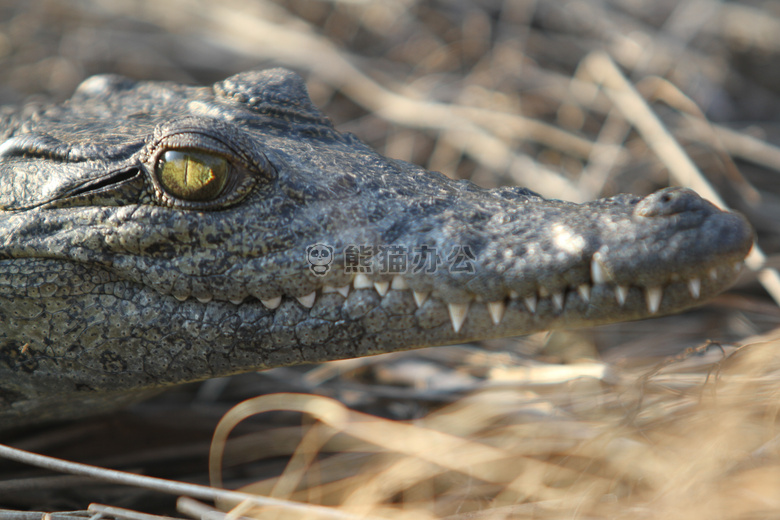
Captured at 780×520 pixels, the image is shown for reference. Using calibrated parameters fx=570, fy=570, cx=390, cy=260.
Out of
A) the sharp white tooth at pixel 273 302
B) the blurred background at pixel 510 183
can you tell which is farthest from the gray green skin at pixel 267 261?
the blurred background at pixel 510 183

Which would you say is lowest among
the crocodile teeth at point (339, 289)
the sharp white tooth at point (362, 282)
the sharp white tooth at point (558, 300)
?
the crocodile teeth at point (339, 289)

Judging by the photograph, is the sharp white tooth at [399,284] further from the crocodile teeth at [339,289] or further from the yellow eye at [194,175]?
the yellow eye at [194,175]

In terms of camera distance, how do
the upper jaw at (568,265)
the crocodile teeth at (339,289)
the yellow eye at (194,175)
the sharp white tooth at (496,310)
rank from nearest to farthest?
the upper jaw at (568,265)
the sharp white tooth at (496,310)
the crocodile teeth at (339,289)
the yellow eye at (194,175)

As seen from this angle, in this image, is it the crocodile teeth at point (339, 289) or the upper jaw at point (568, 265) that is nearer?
the upper jaw at point (568, 265)

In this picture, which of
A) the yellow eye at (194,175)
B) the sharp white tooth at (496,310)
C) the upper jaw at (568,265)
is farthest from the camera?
the yellow eye at (194,175)

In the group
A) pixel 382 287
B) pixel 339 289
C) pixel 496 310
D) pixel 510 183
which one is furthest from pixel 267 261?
pixel 510 183

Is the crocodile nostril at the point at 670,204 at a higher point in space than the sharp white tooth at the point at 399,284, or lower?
higher

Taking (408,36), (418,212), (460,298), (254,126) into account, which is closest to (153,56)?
(408,36)
